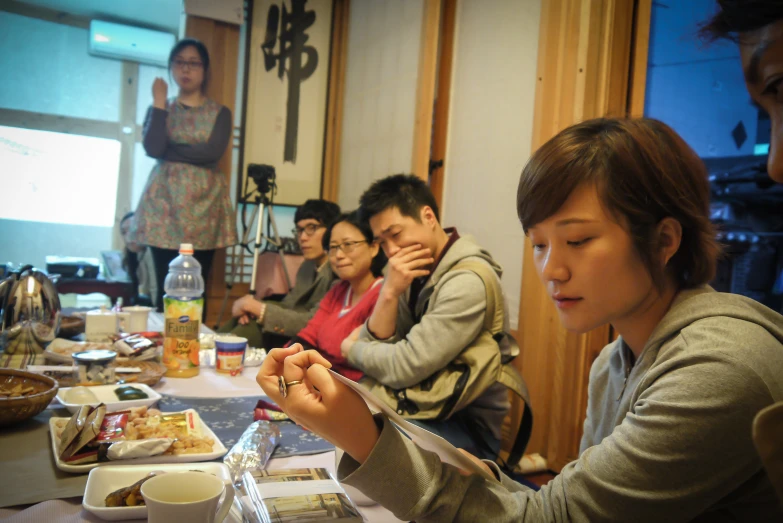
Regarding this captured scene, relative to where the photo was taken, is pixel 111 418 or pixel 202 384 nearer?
pixel 111 418

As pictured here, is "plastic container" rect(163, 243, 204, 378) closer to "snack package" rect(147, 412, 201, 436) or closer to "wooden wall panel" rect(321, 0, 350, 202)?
"snack package" rect(147, 412, 201, 436)

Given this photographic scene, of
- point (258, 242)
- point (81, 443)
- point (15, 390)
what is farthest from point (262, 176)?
point (81, 443)

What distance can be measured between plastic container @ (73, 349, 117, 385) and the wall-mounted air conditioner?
5053 mm

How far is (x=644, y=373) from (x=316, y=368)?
0.44 meters

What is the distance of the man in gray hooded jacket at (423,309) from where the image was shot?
1.38m

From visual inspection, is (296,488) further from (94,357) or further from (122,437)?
(94,357)

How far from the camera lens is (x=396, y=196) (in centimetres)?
175

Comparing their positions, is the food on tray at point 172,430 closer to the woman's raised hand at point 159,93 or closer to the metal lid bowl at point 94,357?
the metal lid bowl at point 94,357

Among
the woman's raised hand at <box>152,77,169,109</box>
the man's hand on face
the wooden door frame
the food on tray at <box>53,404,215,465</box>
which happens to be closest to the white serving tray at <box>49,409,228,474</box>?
the food on tray at <box>53,404,215,465</box>

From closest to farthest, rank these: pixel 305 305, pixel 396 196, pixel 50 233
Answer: pixel 396 196
pixel 305 305
pixel 50 233

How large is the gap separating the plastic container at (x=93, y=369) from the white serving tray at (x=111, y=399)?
0.05 metres

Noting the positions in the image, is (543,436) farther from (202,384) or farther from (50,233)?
(50,233)

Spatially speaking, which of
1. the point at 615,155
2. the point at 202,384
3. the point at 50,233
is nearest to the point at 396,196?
the point at 202,384

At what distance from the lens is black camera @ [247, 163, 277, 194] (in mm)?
4043
